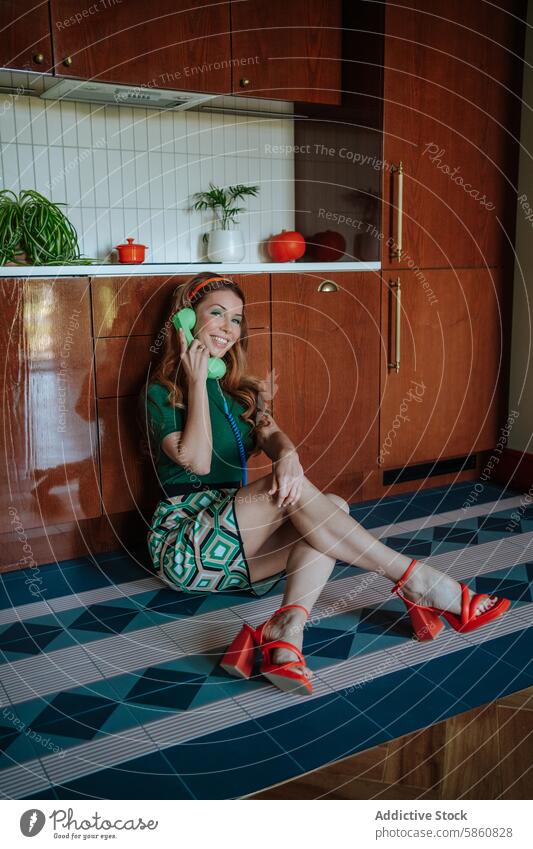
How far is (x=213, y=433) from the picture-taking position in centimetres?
246

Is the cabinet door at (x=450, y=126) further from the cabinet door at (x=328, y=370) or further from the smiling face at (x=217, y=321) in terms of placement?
the smiling face at (x=217, y=321)

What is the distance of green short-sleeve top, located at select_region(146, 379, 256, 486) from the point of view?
7.79ft

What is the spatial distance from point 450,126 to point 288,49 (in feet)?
2.35

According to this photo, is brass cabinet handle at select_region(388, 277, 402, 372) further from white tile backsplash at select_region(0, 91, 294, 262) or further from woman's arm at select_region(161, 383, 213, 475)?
woman's arm at select_region(161, 383, 213, 475)

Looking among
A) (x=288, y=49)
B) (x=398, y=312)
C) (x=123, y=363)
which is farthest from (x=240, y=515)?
(x=288, y=49)

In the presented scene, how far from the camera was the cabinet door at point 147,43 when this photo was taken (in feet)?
8.59

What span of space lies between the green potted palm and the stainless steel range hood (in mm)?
365

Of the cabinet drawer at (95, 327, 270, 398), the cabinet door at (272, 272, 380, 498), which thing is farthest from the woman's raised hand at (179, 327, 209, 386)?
the cabinet door at (272, 272, 380, 498)

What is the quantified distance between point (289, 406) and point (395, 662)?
1.24 metres

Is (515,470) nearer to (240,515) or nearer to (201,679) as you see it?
(240,515)

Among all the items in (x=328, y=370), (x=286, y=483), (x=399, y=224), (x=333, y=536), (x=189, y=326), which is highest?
(x=399, y=224)

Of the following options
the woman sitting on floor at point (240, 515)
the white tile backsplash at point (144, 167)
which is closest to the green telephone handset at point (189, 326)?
the woman sitting on floor at point (240, 515)
